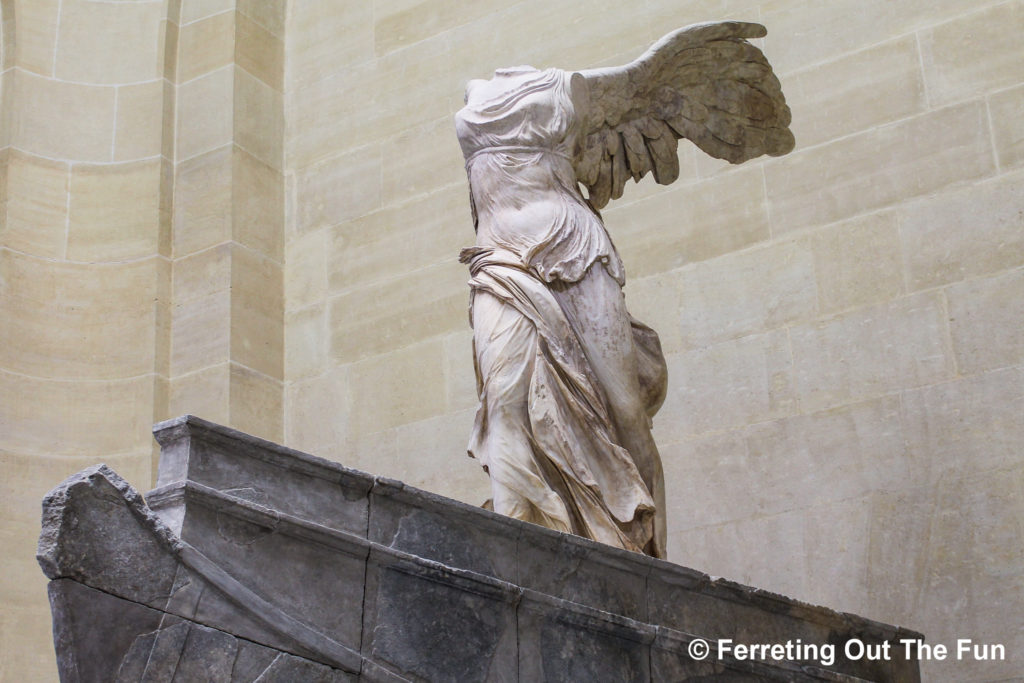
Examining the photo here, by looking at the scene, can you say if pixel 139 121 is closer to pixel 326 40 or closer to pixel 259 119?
pixel 259 119

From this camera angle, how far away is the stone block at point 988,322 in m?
7.27

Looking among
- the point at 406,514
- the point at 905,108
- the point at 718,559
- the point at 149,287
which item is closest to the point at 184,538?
the point at 406,514

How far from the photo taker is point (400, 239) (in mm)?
9438

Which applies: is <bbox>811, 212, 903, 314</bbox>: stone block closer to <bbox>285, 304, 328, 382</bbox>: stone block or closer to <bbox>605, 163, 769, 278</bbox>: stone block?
<bbox>605, 163, 769, 278</bbox>: stone block

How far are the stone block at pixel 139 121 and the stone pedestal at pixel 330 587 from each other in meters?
5.93

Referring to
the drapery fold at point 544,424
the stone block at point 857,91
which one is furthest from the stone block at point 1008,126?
the drapery fold at point 544,424

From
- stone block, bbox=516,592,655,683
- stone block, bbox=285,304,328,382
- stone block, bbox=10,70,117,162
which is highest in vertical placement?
stone block, bbox=10,70,117,162

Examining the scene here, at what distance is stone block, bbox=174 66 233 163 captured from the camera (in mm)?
9867

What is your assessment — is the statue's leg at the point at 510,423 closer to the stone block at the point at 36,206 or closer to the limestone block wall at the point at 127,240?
the limestone block wall at the point at 127,240

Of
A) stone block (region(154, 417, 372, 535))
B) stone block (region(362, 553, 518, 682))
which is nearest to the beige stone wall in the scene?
stone block (region(362, 553, 518, 682))

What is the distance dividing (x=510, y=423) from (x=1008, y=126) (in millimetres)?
3488

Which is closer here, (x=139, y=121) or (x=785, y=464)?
(x=785, y=464)

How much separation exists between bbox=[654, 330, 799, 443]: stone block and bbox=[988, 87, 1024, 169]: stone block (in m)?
1.39

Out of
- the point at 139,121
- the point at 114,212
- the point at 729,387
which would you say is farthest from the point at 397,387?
the point at 139,121
